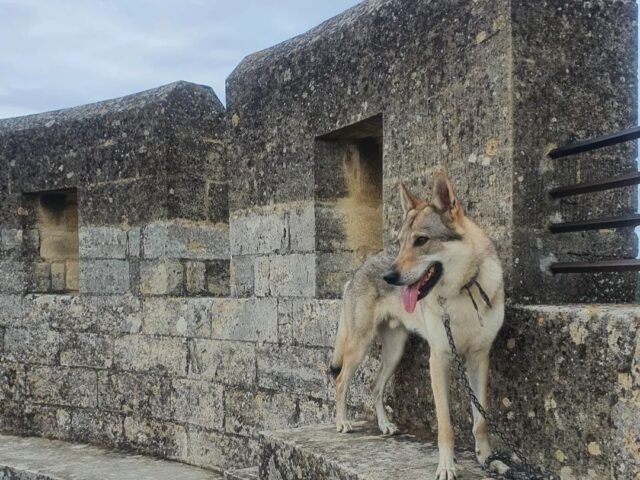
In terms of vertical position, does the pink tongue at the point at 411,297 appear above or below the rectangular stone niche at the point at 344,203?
below

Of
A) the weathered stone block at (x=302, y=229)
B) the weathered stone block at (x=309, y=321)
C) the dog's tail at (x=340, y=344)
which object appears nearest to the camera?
the dog's tail at (x=340, y=344)

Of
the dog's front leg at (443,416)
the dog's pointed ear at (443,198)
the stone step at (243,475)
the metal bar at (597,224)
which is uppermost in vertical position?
the dog's pointed ear at (443,198)

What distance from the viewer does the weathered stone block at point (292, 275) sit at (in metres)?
5.50

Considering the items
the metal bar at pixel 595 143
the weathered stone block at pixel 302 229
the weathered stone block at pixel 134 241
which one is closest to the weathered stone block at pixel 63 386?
the weathered stone block at pixel 134 241

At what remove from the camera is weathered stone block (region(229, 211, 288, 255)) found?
227 inches

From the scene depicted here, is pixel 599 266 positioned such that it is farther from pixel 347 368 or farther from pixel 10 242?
pixel 10 242

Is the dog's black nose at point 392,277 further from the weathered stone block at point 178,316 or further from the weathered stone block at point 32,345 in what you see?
the weathered stone block at point 32,345

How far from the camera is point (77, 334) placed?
23.2 ft

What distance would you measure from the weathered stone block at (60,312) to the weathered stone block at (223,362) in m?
1.13

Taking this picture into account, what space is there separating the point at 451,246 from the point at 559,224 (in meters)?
0.78

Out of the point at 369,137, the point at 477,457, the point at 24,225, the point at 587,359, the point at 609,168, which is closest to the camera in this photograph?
the point at 587,359

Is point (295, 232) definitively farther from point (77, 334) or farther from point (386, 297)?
point (77, 334)

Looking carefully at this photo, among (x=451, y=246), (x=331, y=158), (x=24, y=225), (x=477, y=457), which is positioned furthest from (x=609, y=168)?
(x=24, y=225)

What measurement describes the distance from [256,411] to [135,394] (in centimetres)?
133
